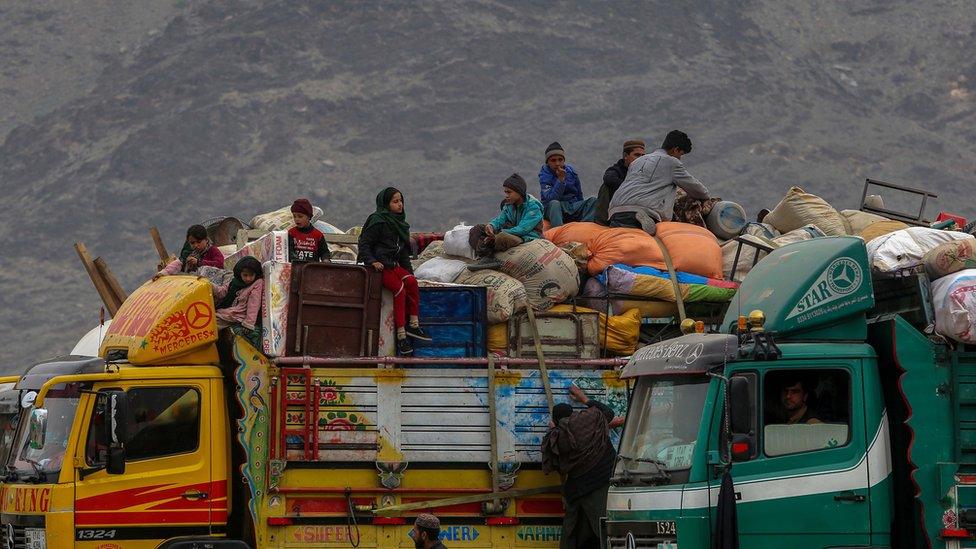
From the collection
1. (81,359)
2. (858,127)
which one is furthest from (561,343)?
(858,127)

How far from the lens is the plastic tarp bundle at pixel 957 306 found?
8.56 metres

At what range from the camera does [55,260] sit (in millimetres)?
70688

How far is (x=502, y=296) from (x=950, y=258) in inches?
154

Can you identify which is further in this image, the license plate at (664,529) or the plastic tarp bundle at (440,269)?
the plastic tarp bundle at (440,269)

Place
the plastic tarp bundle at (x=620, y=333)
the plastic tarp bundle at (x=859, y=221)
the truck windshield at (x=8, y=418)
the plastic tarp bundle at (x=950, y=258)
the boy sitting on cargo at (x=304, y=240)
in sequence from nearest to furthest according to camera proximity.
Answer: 1. the plastic tarp bundle at (x=950, y=258)
2. the truck windshield at (x=8, y=418)
3. the plastic tarp bundle at (x=620, y=333)
4. the boy sitting on cargo at (x=304, y=240)
5. the plastic tarp bundle at (x=859, y=221)

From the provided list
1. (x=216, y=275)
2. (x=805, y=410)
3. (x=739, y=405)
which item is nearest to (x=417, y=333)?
(x=216, y=275)

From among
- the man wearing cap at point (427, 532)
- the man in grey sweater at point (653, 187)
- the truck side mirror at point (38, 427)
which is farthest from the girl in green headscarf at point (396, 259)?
the man wearing cap at point (427, 532)

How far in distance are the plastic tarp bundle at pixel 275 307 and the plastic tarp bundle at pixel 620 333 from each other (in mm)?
2254

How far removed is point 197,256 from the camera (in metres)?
12.9

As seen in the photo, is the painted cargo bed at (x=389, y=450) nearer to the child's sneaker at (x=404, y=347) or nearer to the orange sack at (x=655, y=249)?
the child's sneaker at (x=404, y=347)

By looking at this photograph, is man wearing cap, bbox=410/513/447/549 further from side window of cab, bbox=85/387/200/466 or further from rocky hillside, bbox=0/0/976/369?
rocky hillside, bbox=0/0/976/369

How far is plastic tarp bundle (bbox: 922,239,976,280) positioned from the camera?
9008mm

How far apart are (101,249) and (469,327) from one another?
61952 millimetres

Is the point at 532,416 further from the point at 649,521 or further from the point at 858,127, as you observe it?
the point at 858,127
